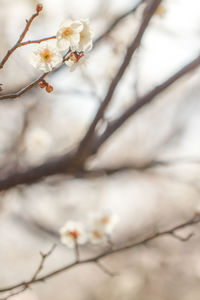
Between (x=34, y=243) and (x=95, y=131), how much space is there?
318 cm

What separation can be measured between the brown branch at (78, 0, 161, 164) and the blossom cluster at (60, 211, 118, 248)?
0.37 metres

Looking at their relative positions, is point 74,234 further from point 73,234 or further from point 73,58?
point 73,58

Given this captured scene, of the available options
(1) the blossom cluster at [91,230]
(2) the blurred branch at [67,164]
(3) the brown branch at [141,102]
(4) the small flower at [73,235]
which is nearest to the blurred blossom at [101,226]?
(1) the blossom cluster at [91,230]

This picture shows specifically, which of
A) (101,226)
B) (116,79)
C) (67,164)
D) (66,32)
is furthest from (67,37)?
(101,226)

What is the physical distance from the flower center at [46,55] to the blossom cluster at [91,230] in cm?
101

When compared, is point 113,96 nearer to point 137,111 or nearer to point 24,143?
point 137,111

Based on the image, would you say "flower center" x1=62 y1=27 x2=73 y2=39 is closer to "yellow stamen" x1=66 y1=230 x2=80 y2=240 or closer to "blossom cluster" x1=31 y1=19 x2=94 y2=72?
"blossom cluster" x1=31 y1=19 x2=94 y2=72

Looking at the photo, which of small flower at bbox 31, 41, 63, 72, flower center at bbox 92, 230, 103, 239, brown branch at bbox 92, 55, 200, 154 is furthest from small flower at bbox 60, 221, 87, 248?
small flower at bbox 31, 41, 63, 72

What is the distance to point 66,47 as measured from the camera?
3.28 ft

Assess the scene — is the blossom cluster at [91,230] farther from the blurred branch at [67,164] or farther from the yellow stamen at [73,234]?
the blurred branch at [67,164]

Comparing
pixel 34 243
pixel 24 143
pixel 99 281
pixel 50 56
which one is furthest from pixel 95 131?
pixel 99 281

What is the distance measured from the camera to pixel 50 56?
102 centimetres

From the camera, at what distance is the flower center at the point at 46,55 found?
101 cm

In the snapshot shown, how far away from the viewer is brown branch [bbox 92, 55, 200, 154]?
164 centimetres
